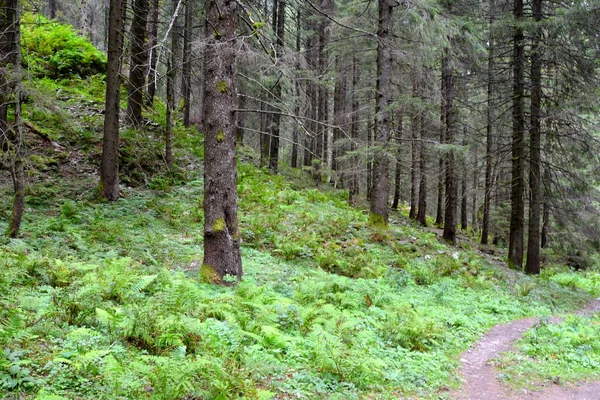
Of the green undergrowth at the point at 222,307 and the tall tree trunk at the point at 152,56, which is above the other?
the tall tree trunk at the point at 152,56

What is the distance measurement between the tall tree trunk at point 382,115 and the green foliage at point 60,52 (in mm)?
13137

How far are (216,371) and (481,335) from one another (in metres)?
5.93

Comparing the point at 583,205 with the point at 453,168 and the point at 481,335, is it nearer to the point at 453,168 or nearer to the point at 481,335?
the point at 453,168

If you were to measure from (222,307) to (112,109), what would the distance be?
26.4ft

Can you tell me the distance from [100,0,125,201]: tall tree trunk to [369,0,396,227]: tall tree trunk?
769cm

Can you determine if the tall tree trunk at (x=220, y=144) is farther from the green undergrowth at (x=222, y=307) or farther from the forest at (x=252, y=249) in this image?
the green undergrowth at (x=222, y=307)

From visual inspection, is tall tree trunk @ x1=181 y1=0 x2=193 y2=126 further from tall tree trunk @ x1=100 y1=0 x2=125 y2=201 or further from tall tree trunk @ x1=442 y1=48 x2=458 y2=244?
tall tree trunk @ x1=442 y1=48 x2=458 y2=244

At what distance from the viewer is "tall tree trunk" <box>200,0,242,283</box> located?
23.4ft

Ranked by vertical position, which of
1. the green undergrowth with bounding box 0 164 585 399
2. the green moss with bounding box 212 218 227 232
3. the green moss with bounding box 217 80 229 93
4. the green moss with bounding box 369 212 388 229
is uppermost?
the green moss with bounding box 217 80 229 93

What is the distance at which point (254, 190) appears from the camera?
51.4 ft

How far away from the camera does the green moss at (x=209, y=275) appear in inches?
281

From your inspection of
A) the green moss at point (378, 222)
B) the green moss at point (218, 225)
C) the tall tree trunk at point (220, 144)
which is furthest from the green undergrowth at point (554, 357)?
the green moss at point (378, 222)

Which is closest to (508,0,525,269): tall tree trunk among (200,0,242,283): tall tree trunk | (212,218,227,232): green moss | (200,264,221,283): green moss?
(200,0,242,283): tall tree trunk

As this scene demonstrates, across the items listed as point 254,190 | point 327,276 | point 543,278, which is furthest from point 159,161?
point 543,278
